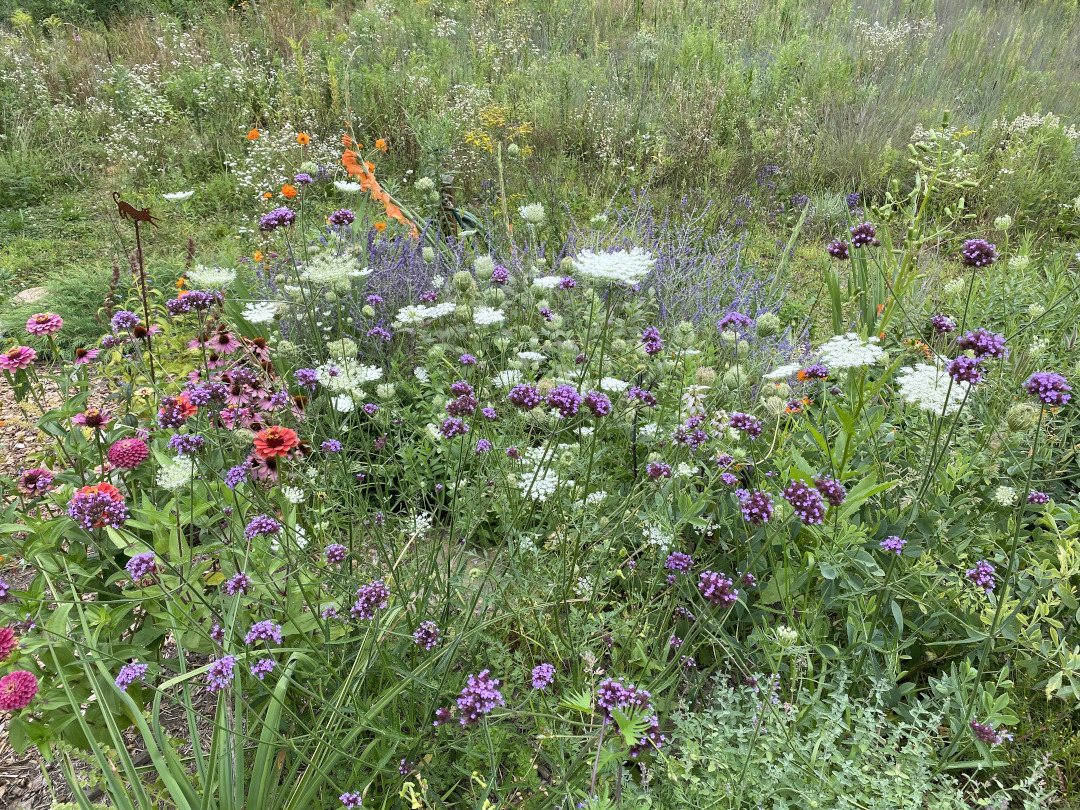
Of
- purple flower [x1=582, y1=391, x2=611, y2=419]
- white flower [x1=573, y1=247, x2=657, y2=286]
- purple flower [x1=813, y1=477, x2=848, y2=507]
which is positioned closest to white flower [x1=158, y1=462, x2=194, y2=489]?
purple flower [x1=582, y1=391, x2=611, y2=419]

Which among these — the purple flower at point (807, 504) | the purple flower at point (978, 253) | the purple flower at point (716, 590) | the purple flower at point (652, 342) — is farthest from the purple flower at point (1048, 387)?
the purple flower at point (652, 342)

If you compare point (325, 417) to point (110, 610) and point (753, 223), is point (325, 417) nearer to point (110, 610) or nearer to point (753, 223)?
point (110, 610)

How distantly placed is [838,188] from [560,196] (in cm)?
251

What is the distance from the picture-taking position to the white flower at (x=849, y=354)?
155 cm

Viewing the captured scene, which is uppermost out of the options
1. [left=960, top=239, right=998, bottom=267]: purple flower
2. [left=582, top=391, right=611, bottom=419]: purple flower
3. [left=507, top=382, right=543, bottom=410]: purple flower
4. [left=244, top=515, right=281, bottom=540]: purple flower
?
[left=960, top=239, right=998, bottom=267]: purple flower

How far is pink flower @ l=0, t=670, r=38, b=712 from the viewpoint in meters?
1.26

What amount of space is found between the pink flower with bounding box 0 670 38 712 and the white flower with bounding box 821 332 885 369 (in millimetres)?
1913

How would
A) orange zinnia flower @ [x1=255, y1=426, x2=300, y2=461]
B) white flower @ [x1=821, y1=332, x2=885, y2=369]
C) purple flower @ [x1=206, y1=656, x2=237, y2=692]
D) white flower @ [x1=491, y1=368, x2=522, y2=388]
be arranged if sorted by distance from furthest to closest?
white flower @ [x1=491, y1=368, x2=522, y2=388], orange zinnia flower @ [x1=255, y1=426, x2=300, y2=461], white flower @ [x1=821, y1=332, x2=885, y2=369], purple flower @ [x1=206, y1=656, x2=237, y2=692]

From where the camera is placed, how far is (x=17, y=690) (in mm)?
1281

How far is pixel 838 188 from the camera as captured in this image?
5.28 meters

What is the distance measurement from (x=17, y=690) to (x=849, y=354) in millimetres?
1997

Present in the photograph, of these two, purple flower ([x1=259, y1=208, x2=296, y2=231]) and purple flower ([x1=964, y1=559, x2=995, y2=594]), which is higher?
purple flower ([x1=259, y1=208, x2=296, y2=231])

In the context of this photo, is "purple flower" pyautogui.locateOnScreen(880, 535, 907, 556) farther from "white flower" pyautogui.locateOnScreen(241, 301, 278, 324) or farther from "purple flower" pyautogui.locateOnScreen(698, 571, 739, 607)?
"white flower" pyautogui.locateOnScreen(241, 301, 278, 324)

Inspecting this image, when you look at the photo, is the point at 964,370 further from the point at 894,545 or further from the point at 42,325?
the point at 42,325
